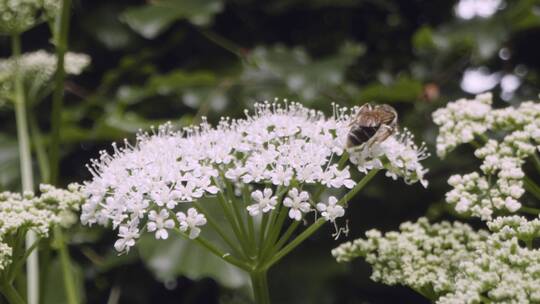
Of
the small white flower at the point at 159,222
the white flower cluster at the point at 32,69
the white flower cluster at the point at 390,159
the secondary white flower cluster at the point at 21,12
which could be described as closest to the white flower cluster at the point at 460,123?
the white flower cluster at the point at 390,159

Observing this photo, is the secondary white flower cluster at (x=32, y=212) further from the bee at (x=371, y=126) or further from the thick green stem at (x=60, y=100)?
the bee at (x=371, y=126)

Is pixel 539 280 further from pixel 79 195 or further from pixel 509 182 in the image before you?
pixel 79 195

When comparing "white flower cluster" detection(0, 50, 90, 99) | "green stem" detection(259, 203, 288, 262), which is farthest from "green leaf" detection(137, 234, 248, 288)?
"green stem" detection(259, 203, 288, 262)

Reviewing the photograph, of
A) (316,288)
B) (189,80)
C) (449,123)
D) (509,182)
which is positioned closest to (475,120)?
(449,123)

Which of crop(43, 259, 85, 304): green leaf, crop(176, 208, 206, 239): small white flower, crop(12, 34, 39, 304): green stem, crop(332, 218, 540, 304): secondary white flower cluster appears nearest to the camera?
crop(332, 218, 540, 304): secondary white flower cluster

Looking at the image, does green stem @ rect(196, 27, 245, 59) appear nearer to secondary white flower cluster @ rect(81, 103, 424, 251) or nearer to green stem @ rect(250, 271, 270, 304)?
secondary white flower cluster @ rect(81, 103, 424, 251)

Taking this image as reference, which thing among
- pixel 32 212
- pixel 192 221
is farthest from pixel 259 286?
pixel 32 212
